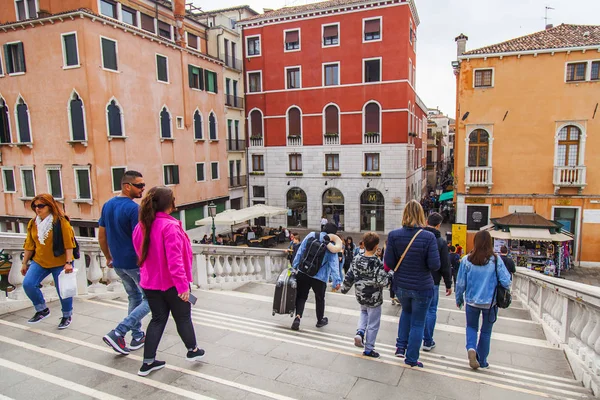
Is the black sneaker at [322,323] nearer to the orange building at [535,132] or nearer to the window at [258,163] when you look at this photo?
the orange building at [535,132]

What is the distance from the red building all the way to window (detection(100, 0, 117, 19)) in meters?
10.2

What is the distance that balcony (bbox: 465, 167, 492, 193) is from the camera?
67.6ft

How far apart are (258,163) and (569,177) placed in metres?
19.2

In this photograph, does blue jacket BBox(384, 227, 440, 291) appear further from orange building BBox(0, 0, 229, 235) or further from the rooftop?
the rooftop

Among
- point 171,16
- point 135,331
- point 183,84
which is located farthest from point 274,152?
point 135,331

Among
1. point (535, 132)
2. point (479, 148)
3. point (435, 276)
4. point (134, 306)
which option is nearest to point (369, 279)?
point (435, 276)

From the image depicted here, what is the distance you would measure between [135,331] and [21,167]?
2092cm

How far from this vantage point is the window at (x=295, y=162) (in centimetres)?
2839

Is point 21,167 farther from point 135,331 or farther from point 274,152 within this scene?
point 135,331

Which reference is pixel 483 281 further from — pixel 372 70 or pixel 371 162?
pixel 372 70

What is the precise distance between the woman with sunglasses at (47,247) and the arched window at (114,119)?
16416mm

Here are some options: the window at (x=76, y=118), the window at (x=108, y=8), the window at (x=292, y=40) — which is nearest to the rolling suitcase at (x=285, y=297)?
the window at (x=76, y=118)

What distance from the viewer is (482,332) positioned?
4.45 m

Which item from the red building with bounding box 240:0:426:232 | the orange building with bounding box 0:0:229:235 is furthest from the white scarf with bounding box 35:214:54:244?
the red building with bounding box 240:0:426:232
